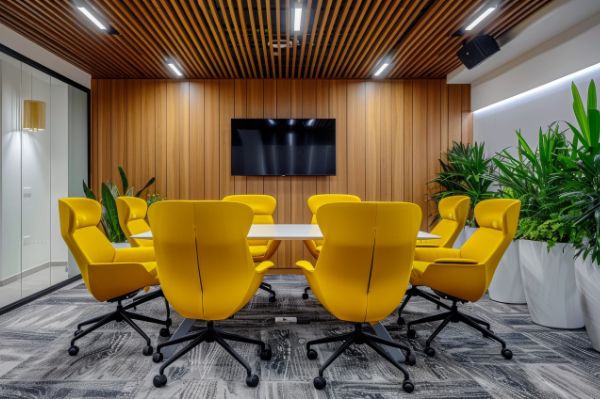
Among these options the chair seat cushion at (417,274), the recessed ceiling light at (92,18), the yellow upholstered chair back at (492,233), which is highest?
the recessed ceiling light at (92,18)

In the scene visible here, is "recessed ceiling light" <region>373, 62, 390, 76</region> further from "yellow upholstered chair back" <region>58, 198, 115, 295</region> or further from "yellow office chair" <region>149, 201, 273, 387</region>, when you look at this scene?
"yellow upholstered chair back" <region>58, 198, 115, 295</region>

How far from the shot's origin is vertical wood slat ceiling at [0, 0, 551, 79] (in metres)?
3.43

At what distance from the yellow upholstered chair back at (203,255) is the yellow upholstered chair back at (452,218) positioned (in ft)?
5.99

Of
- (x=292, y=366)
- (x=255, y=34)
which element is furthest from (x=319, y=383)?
(x=255, y=34)

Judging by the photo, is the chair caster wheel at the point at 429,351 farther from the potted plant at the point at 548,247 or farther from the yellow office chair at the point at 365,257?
the potted plant at the point at 548,247

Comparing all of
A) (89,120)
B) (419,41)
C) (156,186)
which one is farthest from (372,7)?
(89,120)

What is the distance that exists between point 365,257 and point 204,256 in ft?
2.87

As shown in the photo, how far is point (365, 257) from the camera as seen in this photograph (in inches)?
74.6

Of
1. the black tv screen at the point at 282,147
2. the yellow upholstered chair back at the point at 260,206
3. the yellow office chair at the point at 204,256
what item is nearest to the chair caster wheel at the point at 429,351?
the yellow office chair at the point at 204,256

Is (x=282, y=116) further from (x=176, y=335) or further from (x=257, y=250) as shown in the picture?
(x=176, y=335)

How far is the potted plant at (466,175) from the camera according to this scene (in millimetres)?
4418

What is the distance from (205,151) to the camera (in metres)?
5.45

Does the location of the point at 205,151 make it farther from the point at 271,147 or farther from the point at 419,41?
the point at 419,41

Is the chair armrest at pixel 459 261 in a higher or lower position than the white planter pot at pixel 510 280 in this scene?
higher
